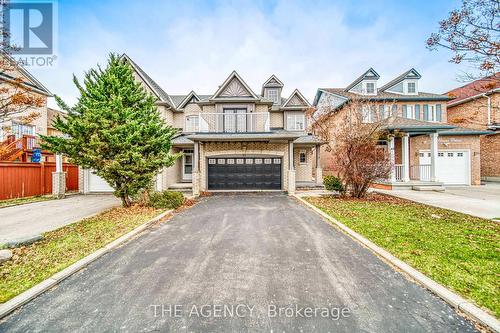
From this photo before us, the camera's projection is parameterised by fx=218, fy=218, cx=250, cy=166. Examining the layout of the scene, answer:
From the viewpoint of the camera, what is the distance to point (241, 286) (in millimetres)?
3455

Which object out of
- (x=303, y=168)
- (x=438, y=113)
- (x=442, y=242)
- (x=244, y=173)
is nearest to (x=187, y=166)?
(x=244, y=173)

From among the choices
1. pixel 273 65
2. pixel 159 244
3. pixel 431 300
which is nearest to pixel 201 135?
pixel 159 244

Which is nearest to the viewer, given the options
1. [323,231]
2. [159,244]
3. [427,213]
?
[159,244]

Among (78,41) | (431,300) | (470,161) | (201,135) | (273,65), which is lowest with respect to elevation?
(431,300)

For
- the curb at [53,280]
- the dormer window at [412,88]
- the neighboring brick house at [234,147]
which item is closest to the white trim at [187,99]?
the neighboring brick house at [234,147]

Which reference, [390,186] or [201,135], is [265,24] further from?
[390,186]

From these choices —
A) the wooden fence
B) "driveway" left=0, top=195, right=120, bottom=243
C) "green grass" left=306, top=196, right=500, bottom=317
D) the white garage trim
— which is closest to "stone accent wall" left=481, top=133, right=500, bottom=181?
"green grass" left=306, top=196, right=500, bottom=317

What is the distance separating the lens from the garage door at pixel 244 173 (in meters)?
15.6

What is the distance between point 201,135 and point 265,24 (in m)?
9.95

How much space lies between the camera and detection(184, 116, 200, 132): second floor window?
18672 mm

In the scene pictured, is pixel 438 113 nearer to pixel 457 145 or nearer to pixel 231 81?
pixel 457 145

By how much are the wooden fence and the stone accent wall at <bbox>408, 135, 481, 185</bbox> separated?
2567 cm

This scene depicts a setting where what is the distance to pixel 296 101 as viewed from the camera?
18.9m

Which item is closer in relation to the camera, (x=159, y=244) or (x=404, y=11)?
(x=159, y=244)
